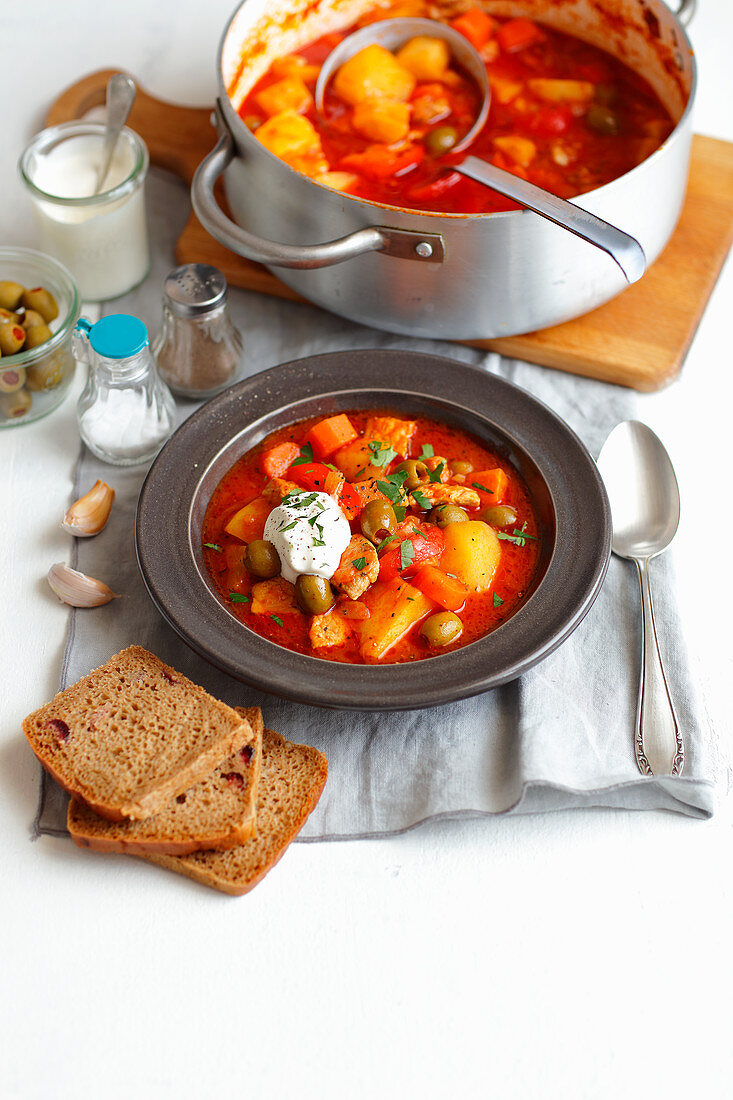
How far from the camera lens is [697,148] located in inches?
136

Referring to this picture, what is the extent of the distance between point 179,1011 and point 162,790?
1.39 feet

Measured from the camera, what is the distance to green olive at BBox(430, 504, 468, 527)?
2.38m

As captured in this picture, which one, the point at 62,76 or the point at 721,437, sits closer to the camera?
the point at 721,437

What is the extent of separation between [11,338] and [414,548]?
4.23 ft

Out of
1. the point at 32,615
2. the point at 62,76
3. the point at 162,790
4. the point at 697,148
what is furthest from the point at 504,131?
the point at 162,790

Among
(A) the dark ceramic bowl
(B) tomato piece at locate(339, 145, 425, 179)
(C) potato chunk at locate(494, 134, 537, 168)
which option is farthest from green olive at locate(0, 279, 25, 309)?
(C) potato chunk at locate(494, 134, 537, 168)

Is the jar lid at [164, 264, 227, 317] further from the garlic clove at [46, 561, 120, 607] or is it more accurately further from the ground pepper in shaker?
the garlic clove at [46, 561, 120, 607]

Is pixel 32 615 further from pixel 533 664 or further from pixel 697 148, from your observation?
pixel 697 148

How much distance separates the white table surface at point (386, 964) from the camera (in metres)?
1.84

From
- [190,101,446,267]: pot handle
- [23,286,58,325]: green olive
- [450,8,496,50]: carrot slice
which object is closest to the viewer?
[190,101,446,267]: pot handle

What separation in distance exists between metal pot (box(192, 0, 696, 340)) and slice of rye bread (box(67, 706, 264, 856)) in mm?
1328

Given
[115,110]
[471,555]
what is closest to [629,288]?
[471,555]

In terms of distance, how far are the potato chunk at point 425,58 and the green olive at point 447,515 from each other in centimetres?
172

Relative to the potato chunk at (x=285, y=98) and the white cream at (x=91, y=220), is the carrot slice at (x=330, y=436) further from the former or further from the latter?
the potato chunk at (x=285, y=98)
